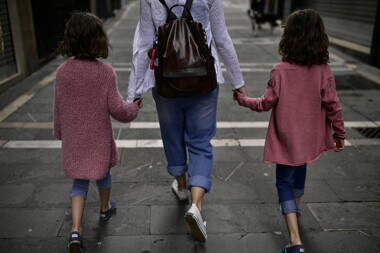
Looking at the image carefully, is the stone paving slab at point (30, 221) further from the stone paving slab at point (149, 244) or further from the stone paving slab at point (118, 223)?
the stone paving slab at point (149, 244)

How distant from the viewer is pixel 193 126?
2.71m

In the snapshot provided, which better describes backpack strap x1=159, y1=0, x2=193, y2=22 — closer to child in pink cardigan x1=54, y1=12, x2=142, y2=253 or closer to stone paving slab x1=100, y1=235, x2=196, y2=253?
child in pink cardigan x1=54, y1=12, x2=142, y2=253

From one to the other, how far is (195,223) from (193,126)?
0.62 metres

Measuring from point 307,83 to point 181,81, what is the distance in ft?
2.43

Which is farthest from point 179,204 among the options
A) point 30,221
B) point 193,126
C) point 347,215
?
point 347,215

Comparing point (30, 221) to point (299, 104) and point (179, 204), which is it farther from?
point (299, 104)

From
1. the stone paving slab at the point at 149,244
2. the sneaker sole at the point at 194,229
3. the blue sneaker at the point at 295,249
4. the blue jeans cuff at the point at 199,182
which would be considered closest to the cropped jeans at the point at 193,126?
Answer: the blue jeans cuff at the point at 199,182

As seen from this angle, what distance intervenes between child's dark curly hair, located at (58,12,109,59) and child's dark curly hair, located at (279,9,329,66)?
111 cm

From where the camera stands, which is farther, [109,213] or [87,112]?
[109,213]

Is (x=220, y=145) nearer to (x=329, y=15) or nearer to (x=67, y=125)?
(x=67, y=125)

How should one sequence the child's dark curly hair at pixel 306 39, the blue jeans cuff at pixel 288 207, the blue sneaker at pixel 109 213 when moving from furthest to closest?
the blue sneaker at pixel 109 213, the blue jeans cuff at pixel 288 207, the child's dark curly hair at pixel 306 39

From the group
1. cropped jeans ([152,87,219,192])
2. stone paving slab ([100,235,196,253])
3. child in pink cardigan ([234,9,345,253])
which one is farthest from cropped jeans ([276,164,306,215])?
stone paving slab ([100,235,196,253])

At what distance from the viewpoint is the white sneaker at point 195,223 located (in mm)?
2467

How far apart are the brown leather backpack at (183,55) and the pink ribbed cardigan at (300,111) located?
42 cm
